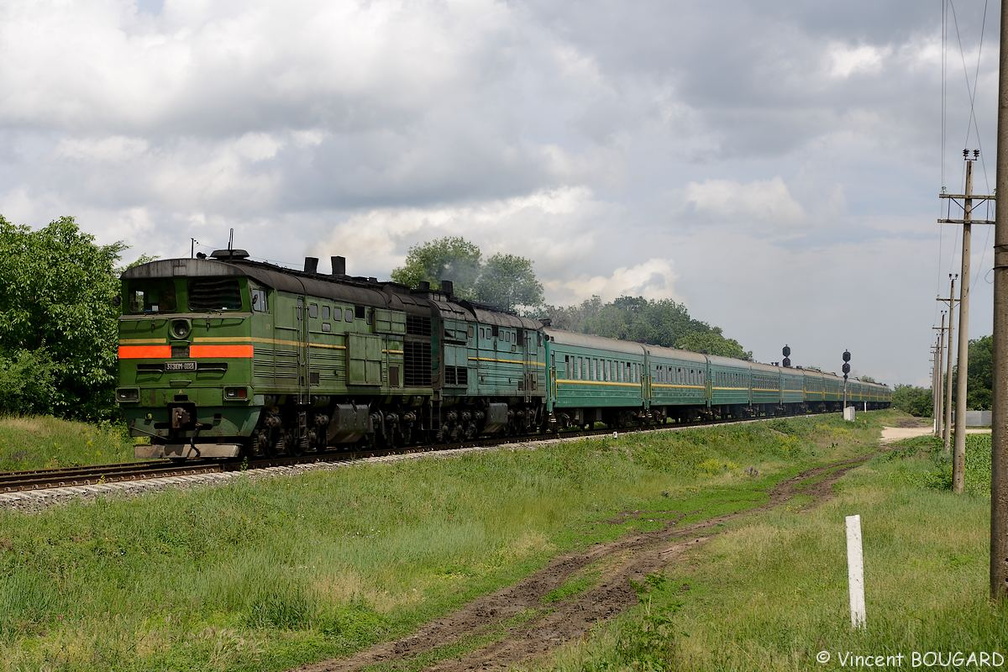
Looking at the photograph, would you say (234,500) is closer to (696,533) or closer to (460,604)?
(460,604)

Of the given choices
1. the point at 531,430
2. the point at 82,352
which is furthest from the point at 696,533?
the point at 82,352

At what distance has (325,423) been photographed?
25.3 m

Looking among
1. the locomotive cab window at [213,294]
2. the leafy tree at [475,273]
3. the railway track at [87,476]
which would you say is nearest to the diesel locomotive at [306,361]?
the locomotive cab window at [213,294]

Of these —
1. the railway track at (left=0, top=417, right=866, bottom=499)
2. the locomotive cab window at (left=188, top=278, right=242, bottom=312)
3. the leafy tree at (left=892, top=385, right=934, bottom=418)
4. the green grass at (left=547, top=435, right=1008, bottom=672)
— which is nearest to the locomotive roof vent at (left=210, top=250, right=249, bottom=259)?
the locomotive cab window at (left=188, top=278, right=242, bottom=312)

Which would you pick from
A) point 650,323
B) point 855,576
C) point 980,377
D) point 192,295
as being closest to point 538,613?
point 855,576

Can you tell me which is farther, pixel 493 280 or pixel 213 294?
pixel 493 280

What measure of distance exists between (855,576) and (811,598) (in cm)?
196

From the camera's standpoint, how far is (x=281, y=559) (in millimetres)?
15797

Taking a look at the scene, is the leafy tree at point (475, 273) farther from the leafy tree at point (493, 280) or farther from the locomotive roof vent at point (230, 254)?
the locomotive roof vent at point (230, 254)

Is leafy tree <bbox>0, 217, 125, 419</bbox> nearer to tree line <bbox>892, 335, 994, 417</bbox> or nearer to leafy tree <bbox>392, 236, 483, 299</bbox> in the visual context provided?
leafy tree <bbox>392, 236, 483, 299</bbox>

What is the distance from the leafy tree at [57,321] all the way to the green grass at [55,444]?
7.42ft

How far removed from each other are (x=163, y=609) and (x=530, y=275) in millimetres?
96670

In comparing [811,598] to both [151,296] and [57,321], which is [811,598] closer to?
[151,296]

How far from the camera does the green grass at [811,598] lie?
976 cm
